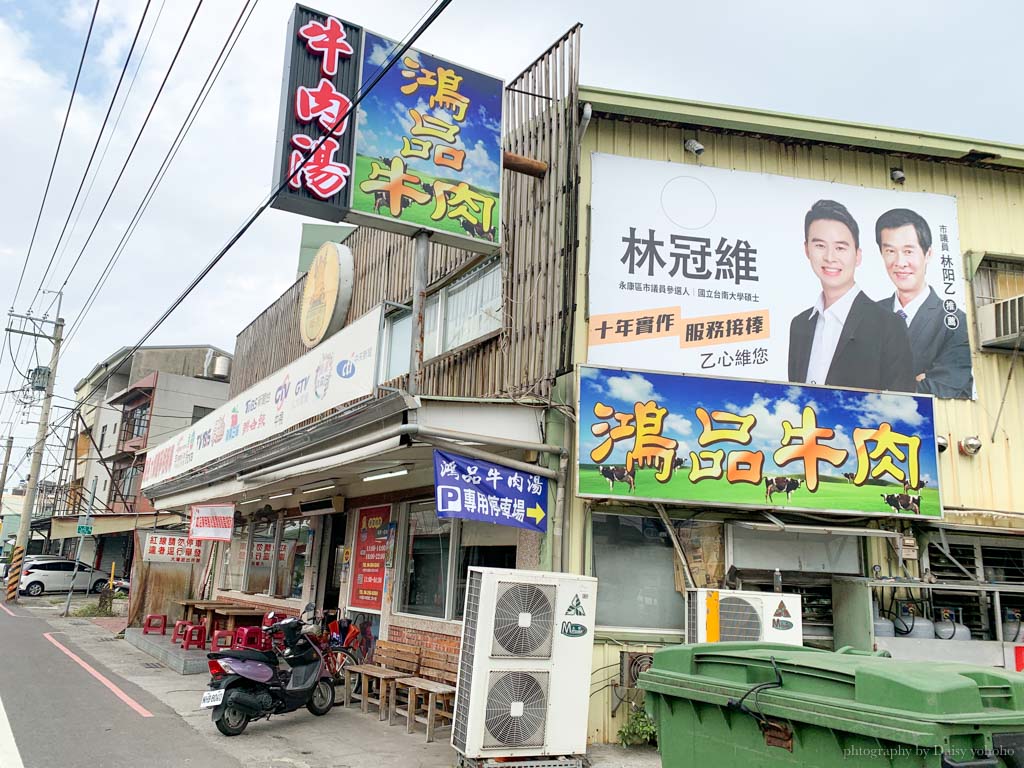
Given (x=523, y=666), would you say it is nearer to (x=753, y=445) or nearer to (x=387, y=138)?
(x=753, y=445)

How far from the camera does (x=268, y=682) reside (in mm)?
9289

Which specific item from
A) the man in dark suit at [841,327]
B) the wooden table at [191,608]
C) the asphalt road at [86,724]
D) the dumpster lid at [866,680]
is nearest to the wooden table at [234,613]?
the wooden table at [191,608]

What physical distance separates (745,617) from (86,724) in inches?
298

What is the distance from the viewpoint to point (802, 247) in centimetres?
1048

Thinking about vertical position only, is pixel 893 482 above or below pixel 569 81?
below

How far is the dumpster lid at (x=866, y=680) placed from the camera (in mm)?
4086

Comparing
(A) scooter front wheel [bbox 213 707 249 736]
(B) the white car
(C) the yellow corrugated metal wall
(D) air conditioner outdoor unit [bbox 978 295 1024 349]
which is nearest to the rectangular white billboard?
(C) the yellow corrugated metal wall

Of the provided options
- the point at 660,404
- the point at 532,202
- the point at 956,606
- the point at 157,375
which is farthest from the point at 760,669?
the point at 157,375

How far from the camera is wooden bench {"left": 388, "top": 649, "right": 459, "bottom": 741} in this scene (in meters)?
8.91

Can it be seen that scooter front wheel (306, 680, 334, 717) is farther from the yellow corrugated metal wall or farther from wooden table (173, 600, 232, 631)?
wooden table (173, 600, 232, 631)

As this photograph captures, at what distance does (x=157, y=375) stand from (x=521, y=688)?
38.5 metres

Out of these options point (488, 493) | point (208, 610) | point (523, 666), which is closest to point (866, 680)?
Result: point (523, 666)

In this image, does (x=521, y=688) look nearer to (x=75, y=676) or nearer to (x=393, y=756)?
(x=393, y=756)

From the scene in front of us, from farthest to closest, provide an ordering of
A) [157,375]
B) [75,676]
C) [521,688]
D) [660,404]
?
[157,375]
[75,676]
[660,404]
[521,688]
